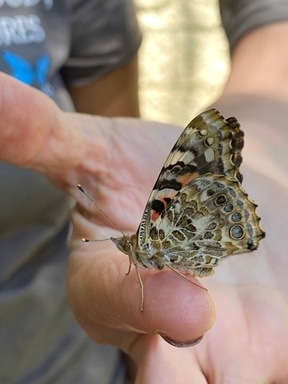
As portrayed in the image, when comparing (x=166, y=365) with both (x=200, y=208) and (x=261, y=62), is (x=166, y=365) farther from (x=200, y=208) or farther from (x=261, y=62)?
(x=261, y=62)

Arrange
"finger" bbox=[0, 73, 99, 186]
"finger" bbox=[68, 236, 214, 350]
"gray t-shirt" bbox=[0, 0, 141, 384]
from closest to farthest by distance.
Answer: "finger" bbox=[68, 236, 214, 350], "finger" bbox=[0, 73, 99, 186], "gray t-shirt" bbox=[0, 0, 141, 384]

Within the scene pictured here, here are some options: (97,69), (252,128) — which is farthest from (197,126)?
(97,69)

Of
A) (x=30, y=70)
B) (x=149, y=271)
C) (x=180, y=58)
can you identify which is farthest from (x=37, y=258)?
(x=180, y=58)

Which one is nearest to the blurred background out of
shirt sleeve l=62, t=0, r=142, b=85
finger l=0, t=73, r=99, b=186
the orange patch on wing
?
shirt sleeve l=62, t=0, r=142, b=85

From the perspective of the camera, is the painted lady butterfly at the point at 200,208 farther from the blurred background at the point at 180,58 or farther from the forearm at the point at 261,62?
the blurred background at the point at 180,58

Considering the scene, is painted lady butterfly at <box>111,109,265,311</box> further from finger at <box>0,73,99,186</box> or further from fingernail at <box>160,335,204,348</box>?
finger at <box>0,73,99,186</box>

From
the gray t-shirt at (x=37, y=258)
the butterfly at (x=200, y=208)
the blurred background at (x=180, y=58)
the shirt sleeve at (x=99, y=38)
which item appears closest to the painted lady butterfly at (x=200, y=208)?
the butterfly at (x=200, y=208)
